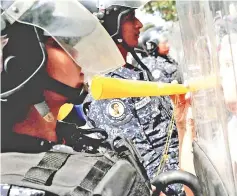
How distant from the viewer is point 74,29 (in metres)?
0.90

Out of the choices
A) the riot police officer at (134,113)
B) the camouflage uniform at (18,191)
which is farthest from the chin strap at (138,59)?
the camouflage uniform at (18,191)

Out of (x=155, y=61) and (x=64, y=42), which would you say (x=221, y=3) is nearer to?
(x=155, y=61)

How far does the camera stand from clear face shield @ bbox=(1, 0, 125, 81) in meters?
0.87

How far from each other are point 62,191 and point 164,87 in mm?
309

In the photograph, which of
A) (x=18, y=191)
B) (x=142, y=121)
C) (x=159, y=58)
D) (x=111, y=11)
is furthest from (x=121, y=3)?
(x=18, y=191)

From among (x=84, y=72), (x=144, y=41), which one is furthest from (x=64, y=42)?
(x=144, y=41)

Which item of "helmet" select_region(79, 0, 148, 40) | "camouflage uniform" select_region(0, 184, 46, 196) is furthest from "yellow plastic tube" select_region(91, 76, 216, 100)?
"camouflage uniform" select_region(0, 184, 46, 196)

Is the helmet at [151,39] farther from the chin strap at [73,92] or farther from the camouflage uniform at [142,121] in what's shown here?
the chin strap at [73,92]

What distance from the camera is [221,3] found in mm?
805

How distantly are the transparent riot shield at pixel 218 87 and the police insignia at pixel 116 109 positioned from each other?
173mm

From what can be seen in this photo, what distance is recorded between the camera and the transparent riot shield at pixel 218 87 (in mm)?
796

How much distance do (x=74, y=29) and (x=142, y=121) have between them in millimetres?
248

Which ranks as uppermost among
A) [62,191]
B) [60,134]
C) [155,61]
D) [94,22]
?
[94,22]

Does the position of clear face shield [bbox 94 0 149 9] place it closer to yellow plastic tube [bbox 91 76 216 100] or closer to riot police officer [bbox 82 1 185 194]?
riot police officer [bbox 82 1 185 194]
